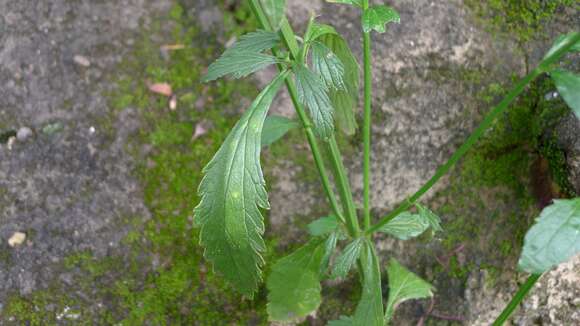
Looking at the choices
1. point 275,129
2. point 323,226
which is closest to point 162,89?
point 275,129

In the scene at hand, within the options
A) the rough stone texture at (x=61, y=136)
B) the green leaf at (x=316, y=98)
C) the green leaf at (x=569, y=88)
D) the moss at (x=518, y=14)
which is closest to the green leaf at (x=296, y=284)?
the rough stone texture at (x=61, y=136)

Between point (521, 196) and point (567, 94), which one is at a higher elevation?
point (567, 94)

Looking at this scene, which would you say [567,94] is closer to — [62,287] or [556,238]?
[556,238]

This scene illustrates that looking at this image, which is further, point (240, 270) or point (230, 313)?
point (230, 313)

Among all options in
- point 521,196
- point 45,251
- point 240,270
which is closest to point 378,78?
point 521,196

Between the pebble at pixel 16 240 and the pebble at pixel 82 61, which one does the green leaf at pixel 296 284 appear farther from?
the pebble at pixel 82 61

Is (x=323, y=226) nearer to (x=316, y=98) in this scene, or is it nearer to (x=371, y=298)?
(x=371, y=298)
